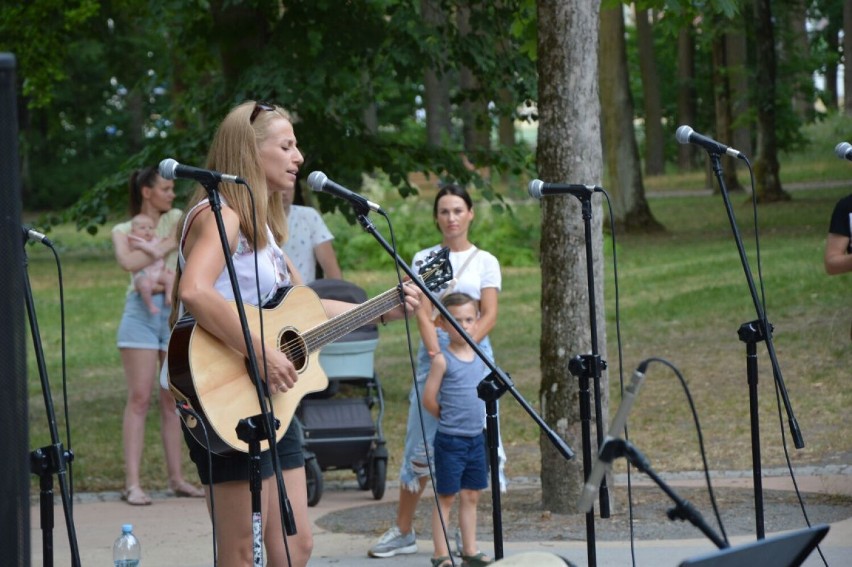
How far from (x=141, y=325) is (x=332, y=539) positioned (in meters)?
1.85

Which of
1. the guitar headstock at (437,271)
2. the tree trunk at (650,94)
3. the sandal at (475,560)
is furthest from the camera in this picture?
the tree trunk at (650,94)

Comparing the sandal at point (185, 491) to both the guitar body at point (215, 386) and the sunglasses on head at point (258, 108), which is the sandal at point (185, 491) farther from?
the sunglasses on head at point (258, 108)

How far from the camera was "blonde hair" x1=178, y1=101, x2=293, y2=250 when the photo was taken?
13.9ft

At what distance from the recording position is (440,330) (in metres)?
6.29

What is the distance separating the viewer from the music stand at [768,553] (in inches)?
108

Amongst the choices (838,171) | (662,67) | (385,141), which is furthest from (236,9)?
(662,67)

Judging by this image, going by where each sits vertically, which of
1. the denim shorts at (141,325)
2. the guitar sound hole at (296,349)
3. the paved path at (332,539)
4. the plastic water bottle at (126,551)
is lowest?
the paved path at (332,539)

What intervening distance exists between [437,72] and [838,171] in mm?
24666

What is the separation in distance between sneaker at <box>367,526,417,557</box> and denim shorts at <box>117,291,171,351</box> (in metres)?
2.12

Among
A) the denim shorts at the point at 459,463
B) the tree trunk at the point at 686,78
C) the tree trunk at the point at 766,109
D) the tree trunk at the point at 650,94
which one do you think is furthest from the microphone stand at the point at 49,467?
the tree trunk at the point at 686,78

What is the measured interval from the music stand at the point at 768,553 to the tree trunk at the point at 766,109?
2452 centimetres

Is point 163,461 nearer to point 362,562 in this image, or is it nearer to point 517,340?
point 362,562

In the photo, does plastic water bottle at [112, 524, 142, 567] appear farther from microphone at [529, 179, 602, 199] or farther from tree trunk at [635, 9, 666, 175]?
tree trunk at [635, 9, 666, 175]

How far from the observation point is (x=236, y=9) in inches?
418
